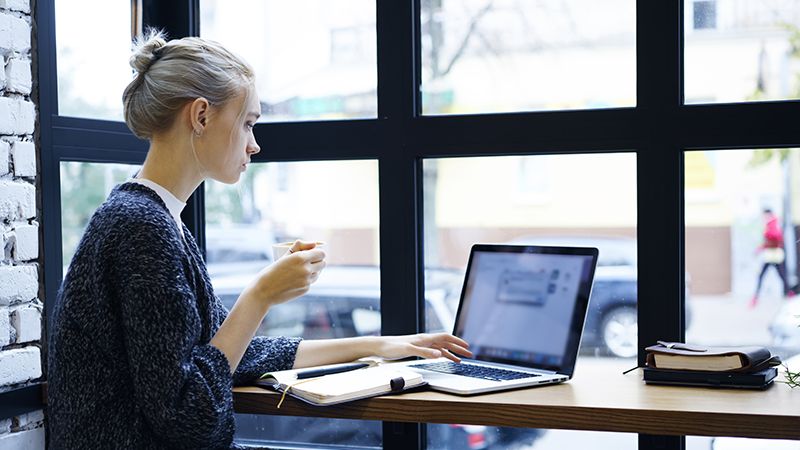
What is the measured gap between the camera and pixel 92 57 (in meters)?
2.28

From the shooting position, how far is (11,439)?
77.5 inches

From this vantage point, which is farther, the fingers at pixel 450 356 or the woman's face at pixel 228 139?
the fingers at pixel 450 356

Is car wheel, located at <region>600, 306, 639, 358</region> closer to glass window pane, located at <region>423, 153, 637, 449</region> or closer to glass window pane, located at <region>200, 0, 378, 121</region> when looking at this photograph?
glass window pane, located at <region>423, 153, 637, 449</region>

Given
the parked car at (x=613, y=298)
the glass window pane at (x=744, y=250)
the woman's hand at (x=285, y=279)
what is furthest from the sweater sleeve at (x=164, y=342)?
the glass window pane at (x=744, y=250)

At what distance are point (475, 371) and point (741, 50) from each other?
97 centimetres

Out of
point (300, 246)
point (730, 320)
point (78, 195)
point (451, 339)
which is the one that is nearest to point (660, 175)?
point (730, 320)

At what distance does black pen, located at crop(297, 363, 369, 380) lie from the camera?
1961mm

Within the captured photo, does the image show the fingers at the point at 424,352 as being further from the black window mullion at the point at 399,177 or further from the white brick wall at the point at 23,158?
the white brick wall at the point at 23,158

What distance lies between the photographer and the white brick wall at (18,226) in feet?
6.35

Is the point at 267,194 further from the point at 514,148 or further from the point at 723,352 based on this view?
the point at 723,352

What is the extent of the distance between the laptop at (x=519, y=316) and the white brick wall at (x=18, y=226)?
0.85 meters

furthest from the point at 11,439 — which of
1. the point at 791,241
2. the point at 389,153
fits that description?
the point at 791,241

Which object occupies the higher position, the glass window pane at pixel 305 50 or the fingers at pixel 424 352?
the glass window pane at pixel 305 50

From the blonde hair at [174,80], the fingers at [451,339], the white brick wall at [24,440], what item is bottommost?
the white brick wall at [24,440]
